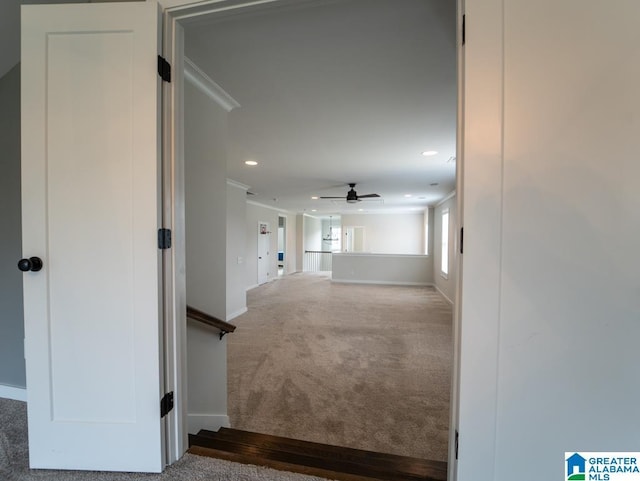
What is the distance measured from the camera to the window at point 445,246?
6773mm

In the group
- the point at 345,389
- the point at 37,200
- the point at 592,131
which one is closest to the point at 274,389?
the point at 345,389

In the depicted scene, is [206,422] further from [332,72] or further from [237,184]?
[237,184]

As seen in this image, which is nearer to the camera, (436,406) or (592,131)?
(592,131)

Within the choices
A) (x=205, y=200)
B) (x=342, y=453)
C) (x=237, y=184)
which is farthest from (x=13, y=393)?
(x=237, y=184)

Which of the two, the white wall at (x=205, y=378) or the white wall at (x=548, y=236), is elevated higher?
the white wall at (x=548, y=236)

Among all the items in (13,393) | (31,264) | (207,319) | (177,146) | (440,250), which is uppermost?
(177,146)

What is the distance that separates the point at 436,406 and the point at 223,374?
1.95m

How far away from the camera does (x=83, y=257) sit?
3.75 ft

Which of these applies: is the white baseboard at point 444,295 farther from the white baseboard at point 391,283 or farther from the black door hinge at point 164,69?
the black door hinge at point 164,69

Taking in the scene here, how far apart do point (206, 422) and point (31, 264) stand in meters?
1.58

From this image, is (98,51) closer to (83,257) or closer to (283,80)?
(83,257)

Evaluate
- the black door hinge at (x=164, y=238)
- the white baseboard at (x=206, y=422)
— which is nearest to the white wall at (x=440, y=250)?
the white baseboard at (x=206, y=422)

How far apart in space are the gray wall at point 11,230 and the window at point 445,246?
23.6 ft

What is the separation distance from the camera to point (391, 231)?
11141 mm
